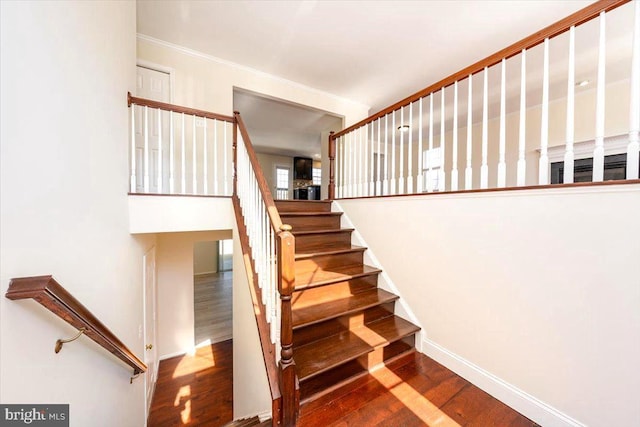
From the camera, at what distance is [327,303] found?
6.59 ft

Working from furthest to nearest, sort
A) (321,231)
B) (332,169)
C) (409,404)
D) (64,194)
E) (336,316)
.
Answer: (332,169)
(321,231)
(336,316)
(409,404)
(64,194)

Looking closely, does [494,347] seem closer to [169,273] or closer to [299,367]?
[299,367]

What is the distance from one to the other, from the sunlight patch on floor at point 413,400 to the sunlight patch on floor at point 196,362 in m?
2.94

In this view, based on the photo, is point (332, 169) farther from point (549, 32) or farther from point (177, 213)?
point (549, 32)

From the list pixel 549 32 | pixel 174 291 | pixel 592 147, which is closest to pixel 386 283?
pixel 549 32

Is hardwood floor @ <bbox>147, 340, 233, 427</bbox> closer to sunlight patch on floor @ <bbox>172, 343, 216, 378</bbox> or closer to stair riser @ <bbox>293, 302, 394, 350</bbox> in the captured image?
sunlight patch on floor @ <bbox>172, 343, 216, 378</bbox>

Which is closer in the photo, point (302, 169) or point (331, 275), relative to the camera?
point (331, 275)

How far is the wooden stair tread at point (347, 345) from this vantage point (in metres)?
1.56

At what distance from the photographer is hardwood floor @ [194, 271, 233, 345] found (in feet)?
14.6

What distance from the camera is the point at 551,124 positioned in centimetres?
397

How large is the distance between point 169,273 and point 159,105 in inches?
93.8

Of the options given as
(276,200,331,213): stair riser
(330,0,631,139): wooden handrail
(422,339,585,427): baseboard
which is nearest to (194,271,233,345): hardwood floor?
(276,200,331,213): stair riser

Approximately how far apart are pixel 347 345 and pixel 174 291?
2879 millimetres

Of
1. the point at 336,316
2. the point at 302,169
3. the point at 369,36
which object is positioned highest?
the point at 369,36
